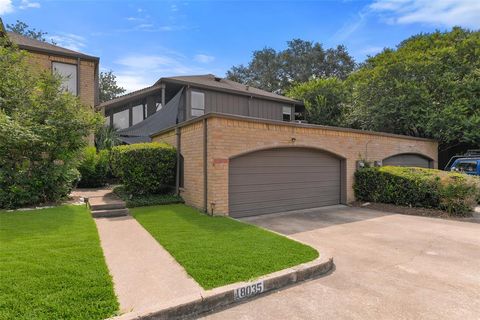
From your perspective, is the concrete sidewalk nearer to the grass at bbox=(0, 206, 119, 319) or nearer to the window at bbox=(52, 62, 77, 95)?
the grass at bbox=(0, 206, 119, 319)

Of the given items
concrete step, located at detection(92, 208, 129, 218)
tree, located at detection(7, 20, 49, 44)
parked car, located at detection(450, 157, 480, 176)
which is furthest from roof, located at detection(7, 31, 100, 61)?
tree, located at detection(7, 20, 49, 44)

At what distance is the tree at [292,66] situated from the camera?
35562 millimetres

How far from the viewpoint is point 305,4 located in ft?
28.7

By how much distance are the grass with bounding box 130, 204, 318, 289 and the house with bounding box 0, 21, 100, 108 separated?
11892 mm

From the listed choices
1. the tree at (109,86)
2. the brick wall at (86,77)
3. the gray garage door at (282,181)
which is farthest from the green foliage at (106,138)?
the tree at (109,86)

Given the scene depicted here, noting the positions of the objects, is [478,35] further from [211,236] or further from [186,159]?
[211,236]

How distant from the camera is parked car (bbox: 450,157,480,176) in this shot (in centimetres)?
1140

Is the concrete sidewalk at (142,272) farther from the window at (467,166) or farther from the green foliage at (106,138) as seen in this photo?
the window at (467,166)

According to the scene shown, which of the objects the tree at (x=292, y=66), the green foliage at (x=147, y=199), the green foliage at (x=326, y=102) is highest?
the tree at (x=292, y=66)

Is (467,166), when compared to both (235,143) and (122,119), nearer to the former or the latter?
(235,143)

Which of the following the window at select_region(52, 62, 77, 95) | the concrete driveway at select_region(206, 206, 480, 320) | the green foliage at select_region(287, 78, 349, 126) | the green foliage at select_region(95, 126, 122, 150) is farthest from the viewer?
the green foliage at select_region(287, 78, 349, 126)

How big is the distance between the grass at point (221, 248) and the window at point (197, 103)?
9.59 metres

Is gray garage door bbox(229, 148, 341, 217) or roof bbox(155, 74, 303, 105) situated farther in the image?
roof bbox(155, 74, 303, 105)

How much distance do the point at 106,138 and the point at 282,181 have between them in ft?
34.1
